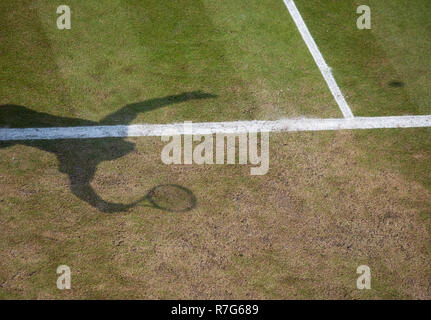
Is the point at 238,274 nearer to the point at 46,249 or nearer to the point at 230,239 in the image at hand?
the point at 230,239

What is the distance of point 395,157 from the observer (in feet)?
24.9

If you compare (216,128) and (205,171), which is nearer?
(205,171)

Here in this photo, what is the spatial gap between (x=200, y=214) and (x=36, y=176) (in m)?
3.15

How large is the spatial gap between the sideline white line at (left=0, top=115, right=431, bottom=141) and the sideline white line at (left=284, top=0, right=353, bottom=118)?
41 centimetres

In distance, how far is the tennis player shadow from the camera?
684 centimetres

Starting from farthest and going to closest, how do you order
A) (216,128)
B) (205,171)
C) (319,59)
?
1. (319,59)
2. (216,128)
3. (205,171)

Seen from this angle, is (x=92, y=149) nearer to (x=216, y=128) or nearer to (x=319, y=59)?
(x=216, y=128)

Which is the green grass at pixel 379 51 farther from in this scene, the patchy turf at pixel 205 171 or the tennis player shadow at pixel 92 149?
the tennis player shadow at pixel 92 149

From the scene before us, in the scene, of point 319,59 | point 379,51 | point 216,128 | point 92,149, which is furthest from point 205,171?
point 379,51

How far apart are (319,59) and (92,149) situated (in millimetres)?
5652

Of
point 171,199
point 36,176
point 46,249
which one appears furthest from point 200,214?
point 36,176

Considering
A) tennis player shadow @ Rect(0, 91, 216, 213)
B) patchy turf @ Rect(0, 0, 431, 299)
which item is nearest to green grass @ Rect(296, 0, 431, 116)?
patchy turf @ Rect(0, 0, 431, 299)

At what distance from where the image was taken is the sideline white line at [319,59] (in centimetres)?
841

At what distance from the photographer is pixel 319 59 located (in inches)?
364
